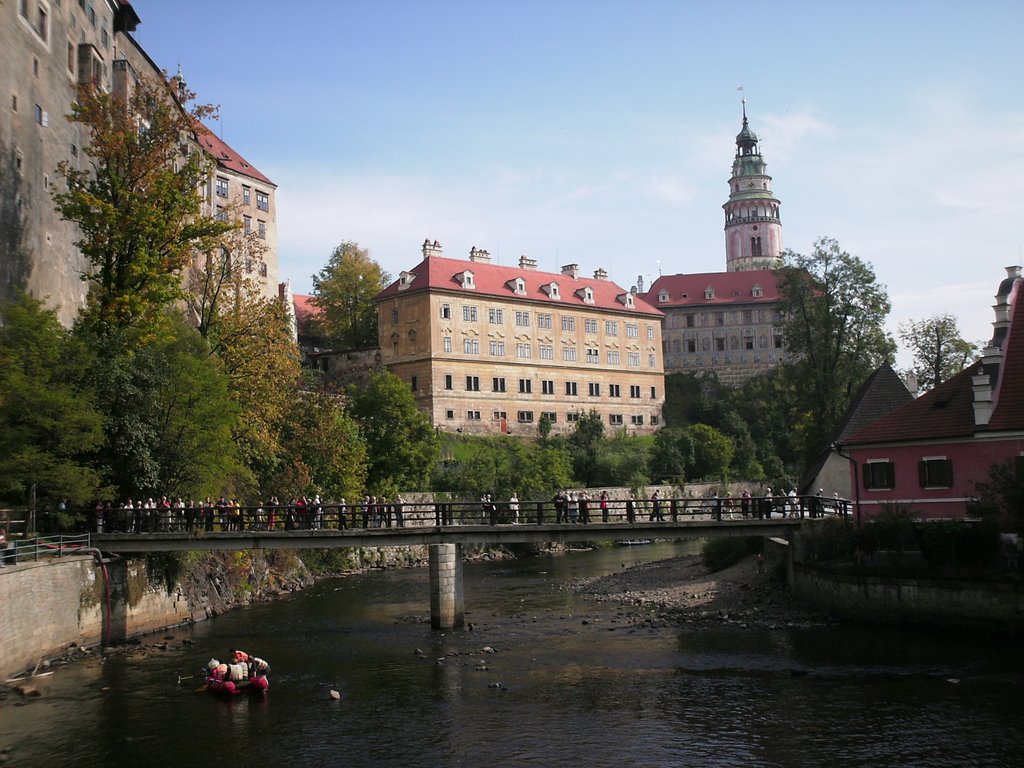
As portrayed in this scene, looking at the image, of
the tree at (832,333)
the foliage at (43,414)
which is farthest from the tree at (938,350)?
the foliage at (43,414)

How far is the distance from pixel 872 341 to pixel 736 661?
32.1m

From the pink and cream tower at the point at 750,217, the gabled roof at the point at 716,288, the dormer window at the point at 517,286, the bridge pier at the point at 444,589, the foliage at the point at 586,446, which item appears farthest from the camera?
the pink and cream tower at the point at 750,217

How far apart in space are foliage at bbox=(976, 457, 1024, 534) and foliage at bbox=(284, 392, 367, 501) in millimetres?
32040

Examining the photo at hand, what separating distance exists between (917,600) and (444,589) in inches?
602

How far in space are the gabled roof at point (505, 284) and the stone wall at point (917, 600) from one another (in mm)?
60441

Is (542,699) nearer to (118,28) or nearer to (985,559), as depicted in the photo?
(985,559)

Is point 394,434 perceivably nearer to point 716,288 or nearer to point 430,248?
point 430,248

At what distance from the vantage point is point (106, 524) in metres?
38.5

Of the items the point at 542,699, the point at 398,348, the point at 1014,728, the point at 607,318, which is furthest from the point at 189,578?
the point at 607,318

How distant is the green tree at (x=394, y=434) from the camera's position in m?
72.6

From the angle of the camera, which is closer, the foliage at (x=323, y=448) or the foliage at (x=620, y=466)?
the foliage at (x=323, y=448)

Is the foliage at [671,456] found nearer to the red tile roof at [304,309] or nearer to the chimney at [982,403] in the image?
the red tile roof at [304,309]

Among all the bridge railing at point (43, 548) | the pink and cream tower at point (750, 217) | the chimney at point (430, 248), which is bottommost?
the bridge railing at point (43, 548)

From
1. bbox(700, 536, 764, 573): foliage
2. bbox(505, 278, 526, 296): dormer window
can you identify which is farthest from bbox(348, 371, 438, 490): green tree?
bbox(505, 278, 526, 296): dormer window
